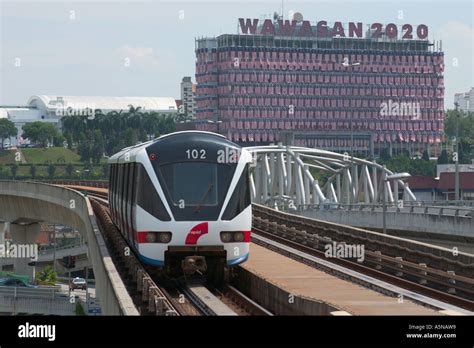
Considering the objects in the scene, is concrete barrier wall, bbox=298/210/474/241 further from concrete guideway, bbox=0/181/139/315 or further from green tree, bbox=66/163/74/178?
green tree, bbox=66/163/74/178

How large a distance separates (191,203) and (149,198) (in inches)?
37.3

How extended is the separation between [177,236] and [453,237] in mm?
34241

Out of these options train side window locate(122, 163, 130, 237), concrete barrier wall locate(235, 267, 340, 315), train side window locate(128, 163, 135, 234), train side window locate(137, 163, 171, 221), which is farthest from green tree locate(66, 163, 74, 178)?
train side window locate(137, 163, 171, 221)

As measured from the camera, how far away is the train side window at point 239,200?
26953 millimetres

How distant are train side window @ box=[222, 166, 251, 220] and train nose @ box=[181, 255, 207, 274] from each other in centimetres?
109

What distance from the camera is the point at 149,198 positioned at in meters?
26.9

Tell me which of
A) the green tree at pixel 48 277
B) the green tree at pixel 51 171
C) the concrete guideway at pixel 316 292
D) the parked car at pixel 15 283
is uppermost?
the concrete guideway at pixel 316 292

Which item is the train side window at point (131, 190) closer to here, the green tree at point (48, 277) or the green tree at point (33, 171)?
the green tree at point (48, 277)

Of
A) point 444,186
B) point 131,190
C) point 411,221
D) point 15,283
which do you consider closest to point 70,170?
point 444,186

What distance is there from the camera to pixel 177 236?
1053 inches

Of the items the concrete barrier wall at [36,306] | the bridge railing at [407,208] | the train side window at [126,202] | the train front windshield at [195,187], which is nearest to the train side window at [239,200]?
the train front windshield at [195,187]

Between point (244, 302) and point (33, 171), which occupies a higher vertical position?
point (244, 302)

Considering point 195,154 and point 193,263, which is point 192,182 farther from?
point 193,263

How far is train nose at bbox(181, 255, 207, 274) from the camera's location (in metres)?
27.0
